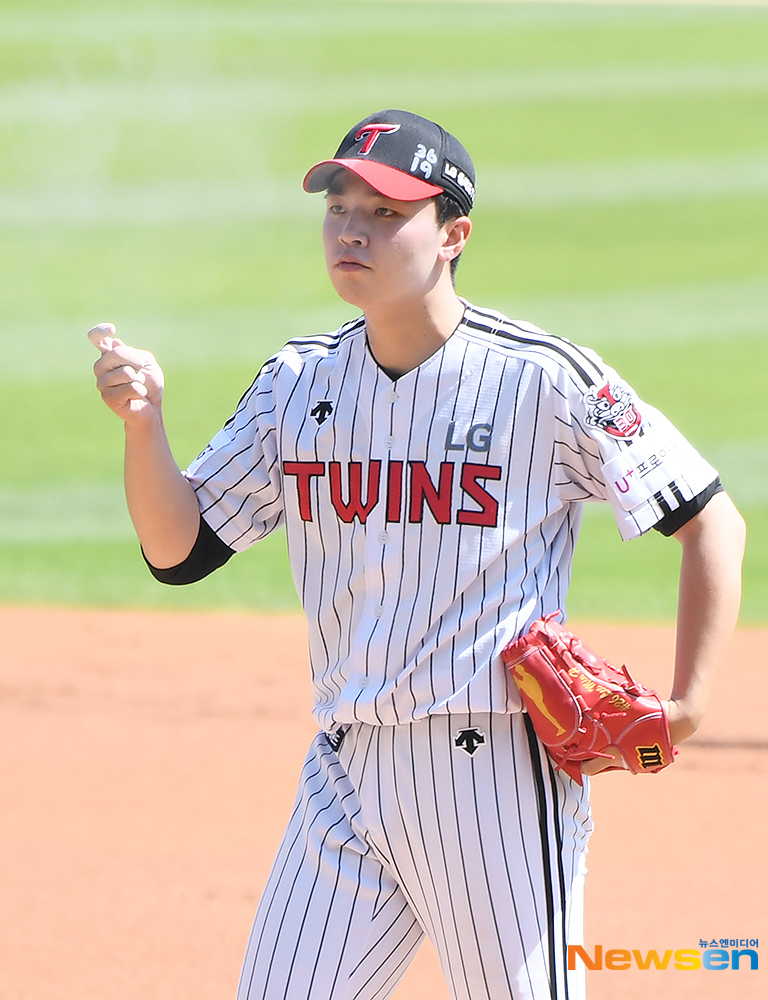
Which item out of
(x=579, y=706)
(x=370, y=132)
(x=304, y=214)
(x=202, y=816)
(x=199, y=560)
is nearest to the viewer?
(x=579, y=706)

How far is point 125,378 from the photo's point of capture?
7.73ft

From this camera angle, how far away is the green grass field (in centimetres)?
841

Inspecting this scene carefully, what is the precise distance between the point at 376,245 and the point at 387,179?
0.35ft

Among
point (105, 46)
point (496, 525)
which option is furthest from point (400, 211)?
point (105, 46)

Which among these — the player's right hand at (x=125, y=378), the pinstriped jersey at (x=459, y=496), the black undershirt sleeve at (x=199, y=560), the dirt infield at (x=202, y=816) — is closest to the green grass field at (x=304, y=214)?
the dirt infield at (x=202, y=816)

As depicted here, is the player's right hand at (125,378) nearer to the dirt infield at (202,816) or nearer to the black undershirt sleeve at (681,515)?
the black undershirt sleeve at (681,515)

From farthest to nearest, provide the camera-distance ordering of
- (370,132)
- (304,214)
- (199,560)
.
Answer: (304,214)
(199,560)
(370,132)

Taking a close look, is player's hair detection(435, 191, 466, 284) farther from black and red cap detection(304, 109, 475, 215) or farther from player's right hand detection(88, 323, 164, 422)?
player's right hand detection(88, 323, 164, 422)

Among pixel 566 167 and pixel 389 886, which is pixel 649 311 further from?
pixel 389 886

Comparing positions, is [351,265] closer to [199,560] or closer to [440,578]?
[440,578]

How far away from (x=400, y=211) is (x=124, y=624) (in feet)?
15.1

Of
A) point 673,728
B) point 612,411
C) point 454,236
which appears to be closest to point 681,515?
point 612,411

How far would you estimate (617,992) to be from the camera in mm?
3562

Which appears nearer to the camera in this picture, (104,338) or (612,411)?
(612,411)
